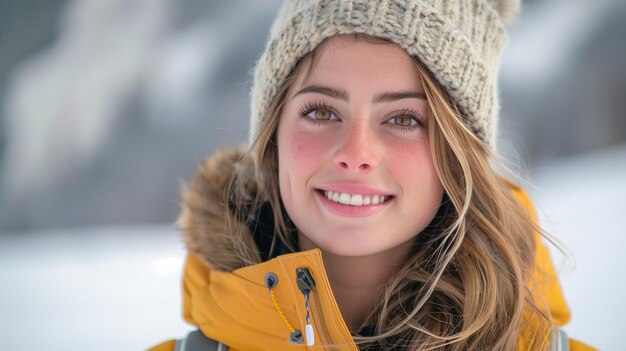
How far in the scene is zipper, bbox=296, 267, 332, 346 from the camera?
1.20 meters

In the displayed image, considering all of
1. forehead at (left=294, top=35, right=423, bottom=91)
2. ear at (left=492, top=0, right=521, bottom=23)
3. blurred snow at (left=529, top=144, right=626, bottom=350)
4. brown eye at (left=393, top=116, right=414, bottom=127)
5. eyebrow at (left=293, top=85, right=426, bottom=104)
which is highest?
ear at (left=492, top=0, right=521, bottom=23)

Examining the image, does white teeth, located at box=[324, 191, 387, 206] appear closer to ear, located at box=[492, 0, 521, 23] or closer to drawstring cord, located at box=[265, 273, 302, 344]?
drawstring cord, located at box=[265, 273, 302, 344]

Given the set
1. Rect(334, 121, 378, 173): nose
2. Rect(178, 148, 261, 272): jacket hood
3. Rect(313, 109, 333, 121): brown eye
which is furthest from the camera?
Rect(178, 148, 261, 272): jacket hood

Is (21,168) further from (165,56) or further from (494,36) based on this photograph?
(494,36)

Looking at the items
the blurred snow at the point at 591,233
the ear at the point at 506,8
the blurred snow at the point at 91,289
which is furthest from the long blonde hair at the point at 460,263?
the blurred snow at the point at 91,289

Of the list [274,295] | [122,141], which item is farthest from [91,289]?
[274,295]

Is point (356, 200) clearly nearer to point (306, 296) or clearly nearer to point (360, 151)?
point (360, 151)

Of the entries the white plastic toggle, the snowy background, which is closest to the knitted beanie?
the white plastic toggle

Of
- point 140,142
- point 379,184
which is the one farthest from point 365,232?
point 140,142

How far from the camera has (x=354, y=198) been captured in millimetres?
1250

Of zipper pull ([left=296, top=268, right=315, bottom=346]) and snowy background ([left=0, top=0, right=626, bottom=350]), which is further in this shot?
snowy background ([left=0, top=0, right=626, bottom=350])

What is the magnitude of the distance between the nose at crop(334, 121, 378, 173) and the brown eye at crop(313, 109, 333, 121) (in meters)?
0.09

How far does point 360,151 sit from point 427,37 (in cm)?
29

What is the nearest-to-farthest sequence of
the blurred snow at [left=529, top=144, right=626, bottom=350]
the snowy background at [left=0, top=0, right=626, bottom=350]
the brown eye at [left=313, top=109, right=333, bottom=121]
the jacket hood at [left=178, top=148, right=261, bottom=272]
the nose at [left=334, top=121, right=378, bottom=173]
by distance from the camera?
the nose at [left=334, top=121, right=378, bottom=173] → the brown eye at [left=313, top=109, right=333, bottom=121] → the jacket hood at [left=178, top=148, right=261, bottom=272] → the blurred snow at [left=529, top=144, right=626, bottom=350] → the snowy background at [left=0, top=0, right=626, bottom=350]
